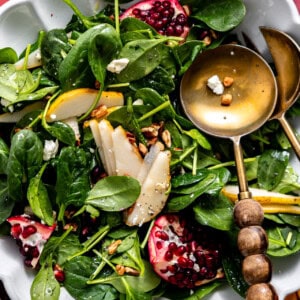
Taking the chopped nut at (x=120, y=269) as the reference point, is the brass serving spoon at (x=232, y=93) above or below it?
above

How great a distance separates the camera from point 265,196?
1.57m

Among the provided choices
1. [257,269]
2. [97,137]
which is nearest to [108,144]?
[97,137]

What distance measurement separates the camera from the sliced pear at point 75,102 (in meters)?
1.55

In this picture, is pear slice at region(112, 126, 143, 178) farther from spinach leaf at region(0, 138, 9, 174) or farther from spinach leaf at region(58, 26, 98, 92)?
spinach leaf at region(0, 138, 9, 174)

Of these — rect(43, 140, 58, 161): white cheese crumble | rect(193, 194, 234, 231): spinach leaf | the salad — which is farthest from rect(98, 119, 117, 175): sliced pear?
rect(193, 194, 234, 231): spinach leaf

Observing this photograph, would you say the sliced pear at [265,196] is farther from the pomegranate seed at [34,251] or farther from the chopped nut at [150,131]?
the pomegranate seed at [34,251]

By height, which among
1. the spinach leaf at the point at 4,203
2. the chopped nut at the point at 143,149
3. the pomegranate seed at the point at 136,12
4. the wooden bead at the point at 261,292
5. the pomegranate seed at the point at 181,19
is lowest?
the wooden bead at the point at 261,292

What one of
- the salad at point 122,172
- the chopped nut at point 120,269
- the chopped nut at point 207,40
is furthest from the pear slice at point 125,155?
the chopped nut at point 207,40

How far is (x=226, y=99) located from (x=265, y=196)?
10.4 inches

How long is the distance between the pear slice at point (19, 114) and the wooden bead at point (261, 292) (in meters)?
0.68

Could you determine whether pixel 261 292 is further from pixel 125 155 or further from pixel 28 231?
pixel 28 231

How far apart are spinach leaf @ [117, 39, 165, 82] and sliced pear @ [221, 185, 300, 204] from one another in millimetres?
357

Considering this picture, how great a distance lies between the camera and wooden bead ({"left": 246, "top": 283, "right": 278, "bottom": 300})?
55.8 inches

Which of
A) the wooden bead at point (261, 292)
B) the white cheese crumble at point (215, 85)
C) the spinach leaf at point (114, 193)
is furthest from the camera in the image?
the white cheese crumble at point (215, 85)
